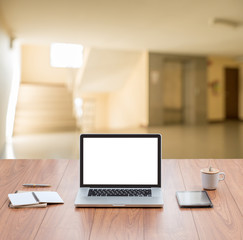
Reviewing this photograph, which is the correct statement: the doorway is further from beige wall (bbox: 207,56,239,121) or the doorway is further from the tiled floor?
the tiled floor

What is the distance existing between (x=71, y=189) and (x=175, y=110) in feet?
32.4

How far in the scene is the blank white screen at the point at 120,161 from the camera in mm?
1248

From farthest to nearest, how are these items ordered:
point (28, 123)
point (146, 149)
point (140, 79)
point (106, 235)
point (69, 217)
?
point (140, 79) → point (28, 123) → point (146, 149) → point (69, 217) → point (106, 235)

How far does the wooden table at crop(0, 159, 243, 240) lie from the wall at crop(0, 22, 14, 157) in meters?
4.78

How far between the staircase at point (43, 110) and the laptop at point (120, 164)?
737 cm

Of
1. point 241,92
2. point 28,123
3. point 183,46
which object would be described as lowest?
point 28,123

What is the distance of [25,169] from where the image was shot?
1628 millimetres

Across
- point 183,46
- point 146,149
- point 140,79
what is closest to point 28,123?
point 140,79

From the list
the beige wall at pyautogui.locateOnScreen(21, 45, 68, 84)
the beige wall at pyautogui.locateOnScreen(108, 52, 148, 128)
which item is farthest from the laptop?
the beige wall at pyautogui.locateOnScreen(21, 45, 68, 84)

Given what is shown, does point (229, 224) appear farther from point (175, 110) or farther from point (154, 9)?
point (175, 110)

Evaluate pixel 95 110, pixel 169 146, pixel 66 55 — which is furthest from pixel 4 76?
pixel 95 110

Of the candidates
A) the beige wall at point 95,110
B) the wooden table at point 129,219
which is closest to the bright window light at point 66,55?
the beige wall at point 95,110

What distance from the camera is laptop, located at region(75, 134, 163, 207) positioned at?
49.0 inches

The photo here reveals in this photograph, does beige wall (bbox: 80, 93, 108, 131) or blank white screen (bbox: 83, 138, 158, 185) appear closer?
blank white screen (bbox: 83, 138, 158, 185)
